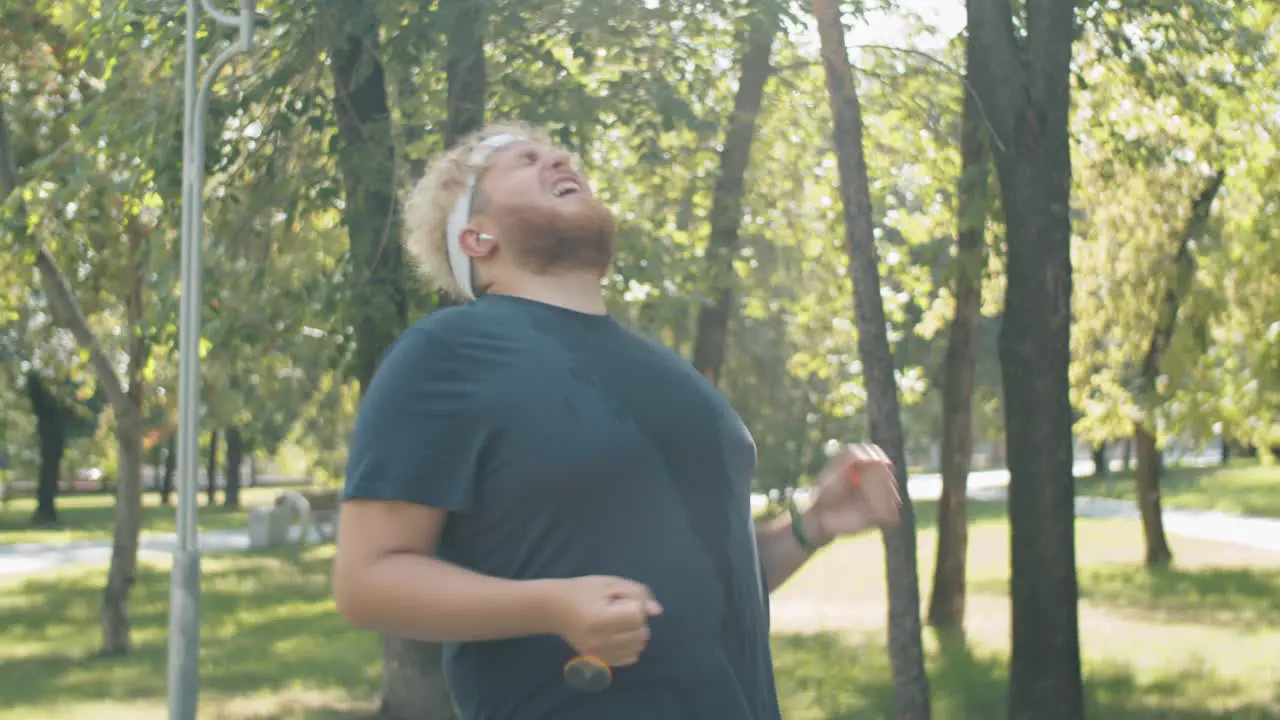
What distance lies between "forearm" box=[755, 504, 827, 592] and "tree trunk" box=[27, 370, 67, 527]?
154ft

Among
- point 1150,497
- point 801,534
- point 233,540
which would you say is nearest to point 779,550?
point 801,534

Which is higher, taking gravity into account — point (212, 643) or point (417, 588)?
point (417, 588)

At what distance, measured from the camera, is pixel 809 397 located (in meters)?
29.9

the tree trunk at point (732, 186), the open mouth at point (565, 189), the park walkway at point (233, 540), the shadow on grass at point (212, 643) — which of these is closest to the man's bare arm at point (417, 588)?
the open mouth at point (565, 189)

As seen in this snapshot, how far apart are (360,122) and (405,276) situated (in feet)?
4.54

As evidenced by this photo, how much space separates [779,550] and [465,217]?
73 cm

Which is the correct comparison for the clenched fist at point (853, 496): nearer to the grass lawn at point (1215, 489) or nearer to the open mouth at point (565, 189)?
the open mouth at point (565, 189)

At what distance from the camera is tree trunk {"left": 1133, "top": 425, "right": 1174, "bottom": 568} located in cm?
2333

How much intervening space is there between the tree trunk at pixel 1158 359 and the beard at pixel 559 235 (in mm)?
15714

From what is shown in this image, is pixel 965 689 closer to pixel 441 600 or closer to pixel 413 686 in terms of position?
pixel 413 686

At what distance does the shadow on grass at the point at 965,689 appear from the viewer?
38.5 ft

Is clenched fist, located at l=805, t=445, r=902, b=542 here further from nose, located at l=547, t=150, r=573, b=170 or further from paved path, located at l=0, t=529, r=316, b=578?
paved path, located at l=0, t=529, r=316, b=578

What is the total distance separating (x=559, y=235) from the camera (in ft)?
7.56

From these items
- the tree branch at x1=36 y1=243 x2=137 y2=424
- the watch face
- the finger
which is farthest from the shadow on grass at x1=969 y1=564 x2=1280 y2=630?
the finger
